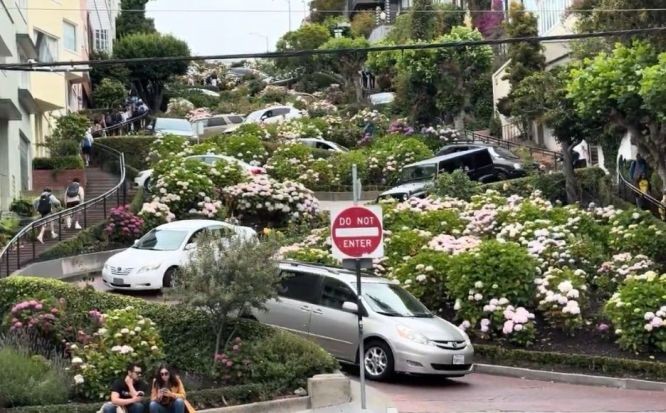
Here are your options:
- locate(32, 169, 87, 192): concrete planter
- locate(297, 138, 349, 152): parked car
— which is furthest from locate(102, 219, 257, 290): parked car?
locate(297, 138, 349, 152): parked car

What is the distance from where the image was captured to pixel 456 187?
110ft

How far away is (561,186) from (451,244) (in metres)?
11.1

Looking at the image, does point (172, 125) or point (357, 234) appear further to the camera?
point (172, 125)

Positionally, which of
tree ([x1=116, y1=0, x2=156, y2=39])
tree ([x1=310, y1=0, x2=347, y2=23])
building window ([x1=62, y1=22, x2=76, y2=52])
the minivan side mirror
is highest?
tree ([x1=310, y1=0, x2=347, y2=23])

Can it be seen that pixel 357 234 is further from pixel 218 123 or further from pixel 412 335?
pixel 218 123

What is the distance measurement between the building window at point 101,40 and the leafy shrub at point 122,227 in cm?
4669

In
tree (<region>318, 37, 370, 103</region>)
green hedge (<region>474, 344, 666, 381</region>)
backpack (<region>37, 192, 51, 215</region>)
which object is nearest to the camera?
green hedge (<region>474, 344, 666, 381</region>)

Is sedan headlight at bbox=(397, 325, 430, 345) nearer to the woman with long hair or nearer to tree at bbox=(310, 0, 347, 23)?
the woman with long hair

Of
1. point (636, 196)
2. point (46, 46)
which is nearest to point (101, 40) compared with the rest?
point (46, 46)

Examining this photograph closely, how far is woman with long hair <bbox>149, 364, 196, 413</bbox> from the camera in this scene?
12.6m

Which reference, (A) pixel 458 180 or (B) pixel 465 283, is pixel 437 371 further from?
(A) pixel 458 180

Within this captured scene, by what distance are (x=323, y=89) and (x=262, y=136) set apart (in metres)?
36.2

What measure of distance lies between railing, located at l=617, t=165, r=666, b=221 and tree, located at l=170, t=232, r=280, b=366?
15105 millimetres

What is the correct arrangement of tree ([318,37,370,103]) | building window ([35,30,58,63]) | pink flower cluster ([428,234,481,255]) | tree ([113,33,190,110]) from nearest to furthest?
pink flower cluster ([428,234,481,255]), building window ([35,30,58,63]), tree ([113,33,190,110]), tree ([318,37,370,103])
